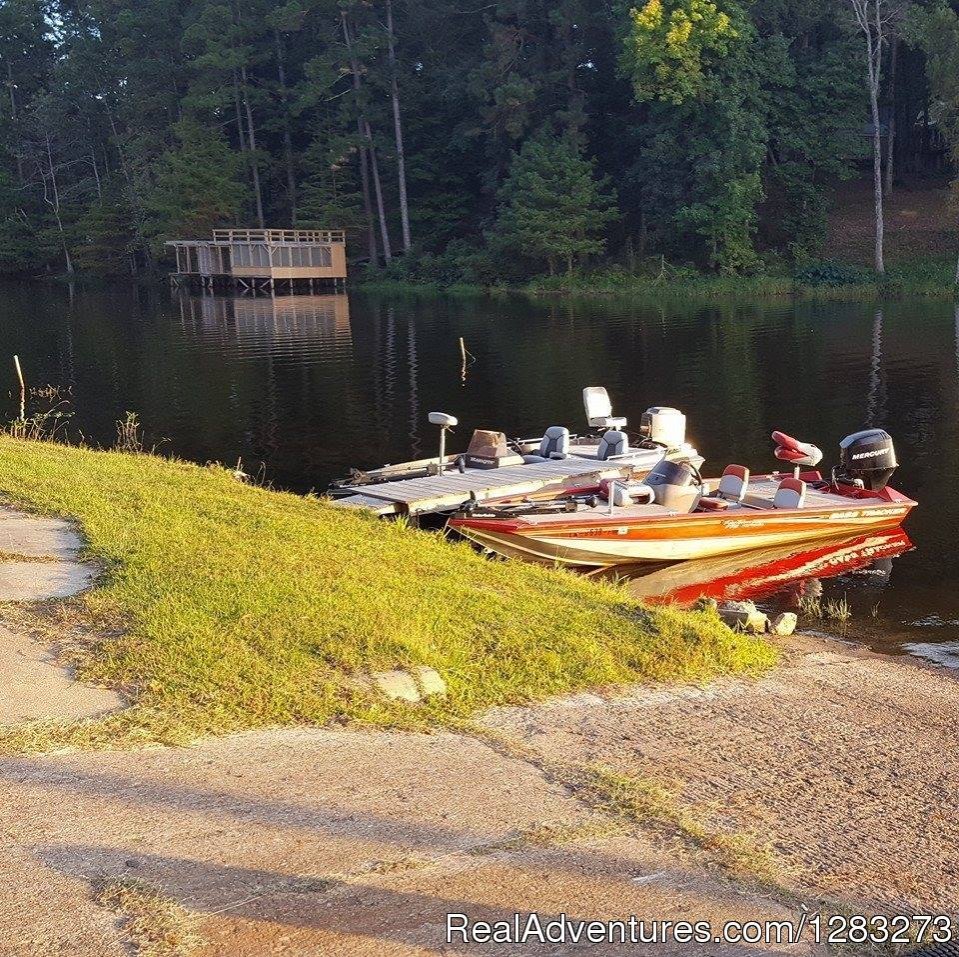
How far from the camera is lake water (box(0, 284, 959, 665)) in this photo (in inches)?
679

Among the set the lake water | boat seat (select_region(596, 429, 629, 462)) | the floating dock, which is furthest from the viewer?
the floating dock

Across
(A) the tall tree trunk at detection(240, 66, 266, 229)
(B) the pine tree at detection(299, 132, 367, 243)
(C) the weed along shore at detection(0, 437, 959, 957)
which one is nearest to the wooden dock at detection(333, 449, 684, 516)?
(C) the weed along shore at detection(0, 437, 959, 957)

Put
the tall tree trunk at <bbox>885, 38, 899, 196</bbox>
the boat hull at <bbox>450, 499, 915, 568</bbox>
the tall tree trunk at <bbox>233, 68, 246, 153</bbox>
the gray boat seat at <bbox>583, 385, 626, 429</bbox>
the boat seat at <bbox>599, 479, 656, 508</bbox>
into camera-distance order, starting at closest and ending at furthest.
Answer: the boat hull at <bbox>450, 499, 915, 568</bbox> < the boat seat at <bbox>599, 479, 656, 508</bbox> < the gray boat seat at <bbox>583, 385, 626, 429</bbox> < the tall tree trunk at <bbox>885, 38, 899, 196</bbox> < the tall tree trunk at <bbox>233, 68, 246, 153</bbox>

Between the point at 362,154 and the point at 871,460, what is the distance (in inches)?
2608

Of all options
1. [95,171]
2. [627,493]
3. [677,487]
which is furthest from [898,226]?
[95,171]

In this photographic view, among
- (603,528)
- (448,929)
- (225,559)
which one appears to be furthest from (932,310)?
(448,929)

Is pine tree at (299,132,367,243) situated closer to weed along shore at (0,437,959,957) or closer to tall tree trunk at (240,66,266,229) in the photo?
tall tree trunk at (240,66,266,229)

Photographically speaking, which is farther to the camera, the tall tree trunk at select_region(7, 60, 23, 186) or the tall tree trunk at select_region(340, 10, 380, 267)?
the tall tree trunk at select_region(7, 60, 23, 186)

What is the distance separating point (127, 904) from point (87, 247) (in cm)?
9077

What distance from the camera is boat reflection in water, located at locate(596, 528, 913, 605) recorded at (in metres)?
16.0

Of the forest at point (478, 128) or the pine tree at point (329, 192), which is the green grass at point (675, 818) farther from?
the pine tree at point (329, 192)

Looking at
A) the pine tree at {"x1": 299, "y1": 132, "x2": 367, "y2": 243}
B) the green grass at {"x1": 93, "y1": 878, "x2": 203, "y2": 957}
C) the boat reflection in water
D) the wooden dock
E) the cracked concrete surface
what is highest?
the pine tree at {"x1": 299, "y1": 132, "x2": 367, "y2": 243}

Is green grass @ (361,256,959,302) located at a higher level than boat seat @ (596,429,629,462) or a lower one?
higher

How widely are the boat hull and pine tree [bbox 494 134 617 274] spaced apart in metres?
50.5
